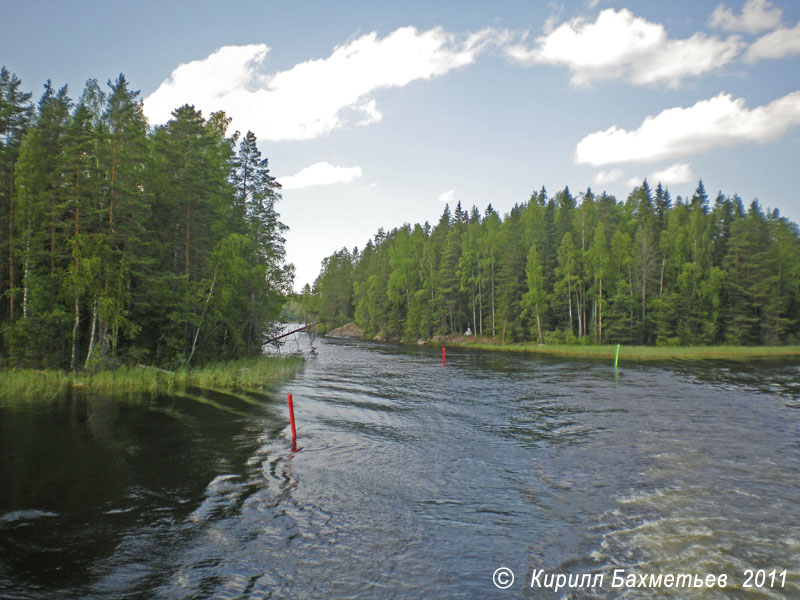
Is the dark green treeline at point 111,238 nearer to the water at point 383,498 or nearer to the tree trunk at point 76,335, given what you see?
the tree trunk at point 76,335

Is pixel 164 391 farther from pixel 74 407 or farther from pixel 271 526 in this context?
pixel 271 526

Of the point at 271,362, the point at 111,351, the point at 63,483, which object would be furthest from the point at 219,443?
the point at 271,362

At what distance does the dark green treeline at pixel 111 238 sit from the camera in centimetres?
2255

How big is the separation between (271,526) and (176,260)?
23.1 m

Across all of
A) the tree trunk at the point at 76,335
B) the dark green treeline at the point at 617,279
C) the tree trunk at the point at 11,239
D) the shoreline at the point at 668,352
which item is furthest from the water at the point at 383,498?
the dark green treeline at the point at 617,279

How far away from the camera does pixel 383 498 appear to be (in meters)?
10.6

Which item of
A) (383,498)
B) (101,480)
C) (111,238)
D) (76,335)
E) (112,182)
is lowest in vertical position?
(383,498)

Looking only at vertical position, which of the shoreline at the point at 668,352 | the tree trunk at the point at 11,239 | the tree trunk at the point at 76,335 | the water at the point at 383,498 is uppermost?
the tree trunk at the point at 11,239

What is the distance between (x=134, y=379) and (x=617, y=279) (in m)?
57.7

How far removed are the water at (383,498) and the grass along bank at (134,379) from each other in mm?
2234

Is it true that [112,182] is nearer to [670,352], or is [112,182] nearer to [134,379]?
[134,379]

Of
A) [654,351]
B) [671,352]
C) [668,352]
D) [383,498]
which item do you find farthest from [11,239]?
[671,352]

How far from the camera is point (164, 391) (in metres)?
23.3

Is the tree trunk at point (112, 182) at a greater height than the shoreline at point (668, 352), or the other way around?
the tree trunk at point (112, 182)
